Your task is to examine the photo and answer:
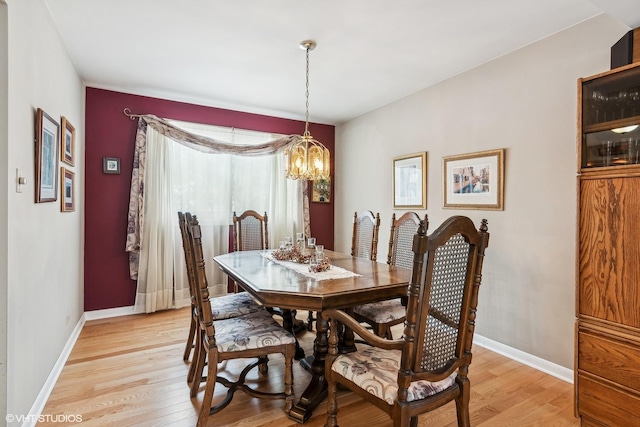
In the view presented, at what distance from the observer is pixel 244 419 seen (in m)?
1.87

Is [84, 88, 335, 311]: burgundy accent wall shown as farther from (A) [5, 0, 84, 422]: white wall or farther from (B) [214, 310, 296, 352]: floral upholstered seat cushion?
(B) [214, 310, 296, 352]: floral upholstered seat cushion

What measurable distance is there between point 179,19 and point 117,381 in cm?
254

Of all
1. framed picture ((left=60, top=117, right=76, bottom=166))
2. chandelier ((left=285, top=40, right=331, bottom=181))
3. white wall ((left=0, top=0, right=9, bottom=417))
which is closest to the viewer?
white wall ((left=0, top=0, right=9, bottom=417))

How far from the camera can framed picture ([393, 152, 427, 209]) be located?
11.6 feet

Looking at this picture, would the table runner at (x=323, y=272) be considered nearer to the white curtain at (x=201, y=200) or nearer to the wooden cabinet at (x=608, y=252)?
the wooden cabinet at (x=608, y=252)

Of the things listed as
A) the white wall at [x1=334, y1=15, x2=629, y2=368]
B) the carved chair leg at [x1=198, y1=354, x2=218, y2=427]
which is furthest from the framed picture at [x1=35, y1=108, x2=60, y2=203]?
the white wall at [x1=334, y1=15, x2=629, y2=368]

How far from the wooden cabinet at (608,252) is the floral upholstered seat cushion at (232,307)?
2.04 metres

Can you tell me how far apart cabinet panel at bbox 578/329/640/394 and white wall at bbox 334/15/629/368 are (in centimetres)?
56

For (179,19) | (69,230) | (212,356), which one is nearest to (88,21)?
(179,19)

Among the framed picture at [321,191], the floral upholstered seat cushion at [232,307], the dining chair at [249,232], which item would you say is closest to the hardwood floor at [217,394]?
the floral upholstered seat cushion at [232,307]

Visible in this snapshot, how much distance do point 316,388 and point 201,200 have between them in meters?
2.76

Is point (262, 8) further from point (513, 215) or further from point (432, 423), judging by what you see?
point (432, 423)

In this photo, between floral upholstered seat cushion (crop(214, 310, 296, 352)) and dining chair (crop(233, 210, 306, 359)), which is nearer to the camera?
floral upholstered seat cushion (crop(214, 310, 296, 352))

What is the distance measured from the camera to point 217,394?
212 cm
